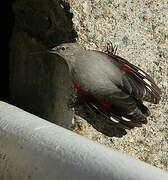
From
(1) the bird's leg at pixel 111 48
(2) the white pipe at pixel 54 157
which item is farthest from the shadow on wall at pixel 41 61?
(2) the white pipe at pixel 54 157

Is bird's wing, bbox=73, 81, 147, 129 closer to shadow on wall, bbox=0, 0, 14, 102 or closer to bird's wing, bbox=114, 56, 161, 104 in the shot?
bird's wing, bbox=114, 56, 161, 104

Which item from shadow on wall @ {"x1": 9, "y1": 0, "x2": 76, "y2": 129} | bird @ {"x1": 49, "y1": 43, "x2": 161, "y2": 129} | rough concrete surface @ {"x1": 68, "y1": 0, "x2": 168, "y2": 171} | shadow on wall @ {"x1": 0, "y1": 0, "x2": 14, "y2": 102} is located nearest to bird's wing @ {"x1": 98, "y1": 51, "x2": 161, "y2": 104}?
bird @ {"x1": 49, "y1": 43, "x2": 161, "y2": 129}

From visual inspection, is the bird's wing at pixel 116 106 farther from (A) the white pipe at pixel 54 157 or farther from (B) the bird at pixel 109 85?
(A) the white pipe at pixel 54 157

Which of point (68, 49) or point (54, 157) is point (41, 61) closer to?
point (68, 49)

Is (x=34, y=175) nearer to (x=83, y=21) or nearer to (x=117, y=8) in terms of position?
(x=83, y=21)

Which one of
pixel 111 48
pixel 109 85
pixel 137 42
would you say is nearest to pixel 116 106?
pixel 109 85

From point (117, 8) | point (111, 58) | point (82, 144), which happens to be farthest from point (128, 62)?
point (82, 144)
